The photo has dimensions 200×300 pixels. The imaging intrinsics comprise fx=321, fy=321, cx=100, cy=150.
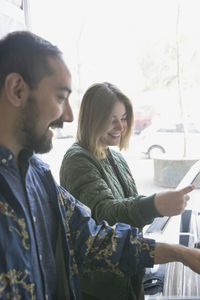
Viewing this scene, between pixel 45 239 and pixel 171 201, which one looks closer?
pixel 45 239

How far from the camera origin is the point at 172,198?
41.7 inches

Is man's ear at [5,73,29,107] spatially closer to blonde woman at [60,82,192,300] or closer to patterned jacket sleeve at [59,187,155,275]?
patterned jacket sleeve at [59,187,155,275]

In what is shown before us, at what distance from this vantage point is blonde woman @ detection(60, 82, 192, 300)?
1126 mm

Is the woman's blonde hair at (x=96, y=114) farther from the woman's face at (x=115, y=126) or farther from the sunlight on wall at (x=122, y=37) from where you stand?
the sunlight on wall at (x=122, y=37)

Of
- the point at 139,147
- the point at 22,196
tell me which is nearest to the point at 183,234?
the point at 22,196

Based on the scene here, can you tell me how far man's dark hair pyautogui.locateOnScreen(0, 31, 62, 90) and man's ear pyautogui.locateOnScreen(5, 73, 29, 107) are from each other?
13mm

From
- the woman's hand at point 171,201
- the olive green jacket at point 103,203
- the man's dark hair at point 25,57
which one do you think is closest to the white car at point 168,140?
the olive green jacket at point 103,203

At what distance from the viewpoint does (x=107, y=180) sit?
52.8 inches

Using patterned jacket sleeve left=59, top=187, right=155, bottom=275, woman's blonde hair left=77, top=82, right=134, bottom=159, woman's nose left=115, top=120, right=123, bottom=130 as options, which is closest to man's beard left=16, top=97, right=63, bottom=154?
patterned jacket sleeve left=59, top=187, right=155, bottom=275

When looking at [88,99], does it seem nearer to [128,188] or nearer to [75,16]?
[128,188]

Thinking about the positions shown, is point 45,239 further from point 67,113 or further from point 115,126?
point 115,126

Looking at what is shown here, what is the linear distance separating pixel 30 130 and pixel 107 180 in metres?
0.61

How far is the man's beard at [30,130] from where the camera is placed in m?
0.78

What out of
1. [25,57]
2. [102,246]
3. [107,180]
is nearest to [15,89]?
[25,57]
